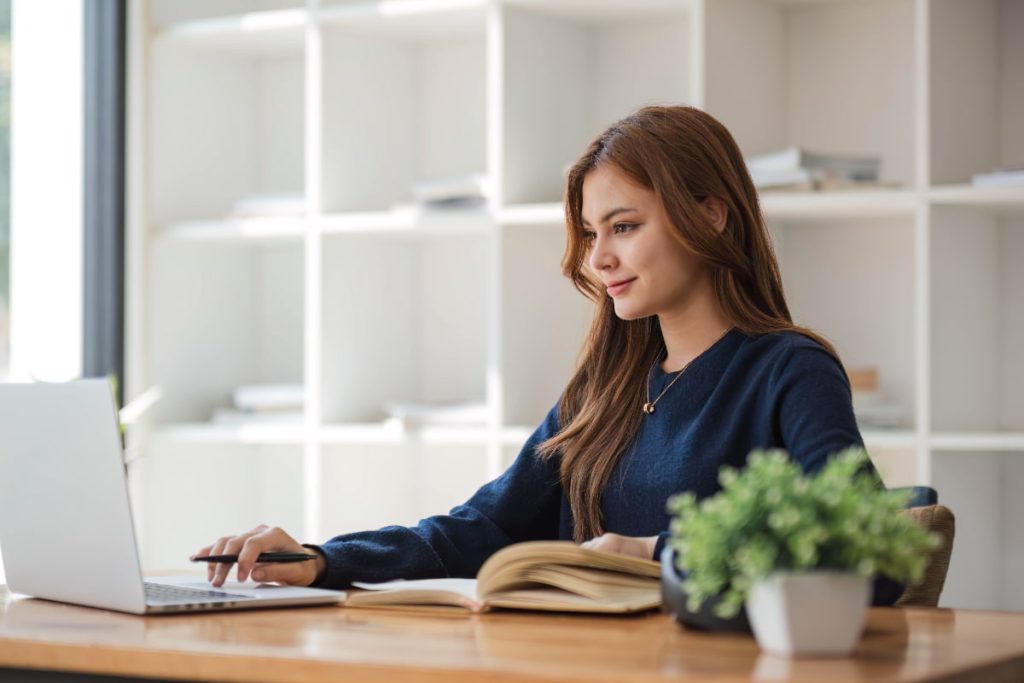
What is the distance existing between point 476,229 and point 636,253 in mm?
1385

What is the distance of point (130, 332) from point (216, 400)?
0.30 metres

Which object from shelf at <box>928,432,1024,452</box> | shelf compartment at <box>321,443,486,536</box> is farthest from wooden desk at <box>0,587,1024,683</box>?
shelf compartment at <box>321,443,486,536</box>

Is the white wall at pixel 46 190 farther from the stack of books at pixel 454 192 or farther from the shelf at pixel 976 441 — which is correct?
the shelf at pixel 976 441

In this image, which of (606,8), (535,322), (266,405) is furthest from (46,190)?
(606,8)

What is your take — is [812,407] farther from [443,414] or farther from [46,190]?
[46,190]

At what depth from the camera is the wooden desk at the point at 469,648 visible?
1212 mm

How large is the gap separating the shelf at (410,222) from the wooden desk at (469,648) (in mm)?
1668

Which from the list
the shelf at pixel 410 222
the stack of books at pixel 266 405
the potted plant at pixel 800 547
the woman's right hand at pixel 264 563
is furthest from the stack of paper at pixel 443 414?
the potted plant at pixel 800 547

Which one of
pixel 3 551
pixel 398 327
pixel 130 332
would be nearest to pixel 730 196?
pixel 3 551

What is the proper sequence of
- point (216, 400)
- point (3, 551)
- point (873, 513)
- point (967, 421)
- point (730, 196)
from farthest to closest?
point (216, 400) → point (967, 421) → point (730, 196) → point (3, 551) → point (873, 513)

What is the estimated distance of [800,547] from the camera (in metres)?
1.19

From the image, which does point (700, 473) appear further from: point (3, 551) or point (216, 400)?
point (216, 400)

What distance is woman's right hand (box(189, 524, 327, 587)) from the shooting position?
181cm

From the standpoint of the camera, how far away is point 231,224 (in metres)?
3.55
